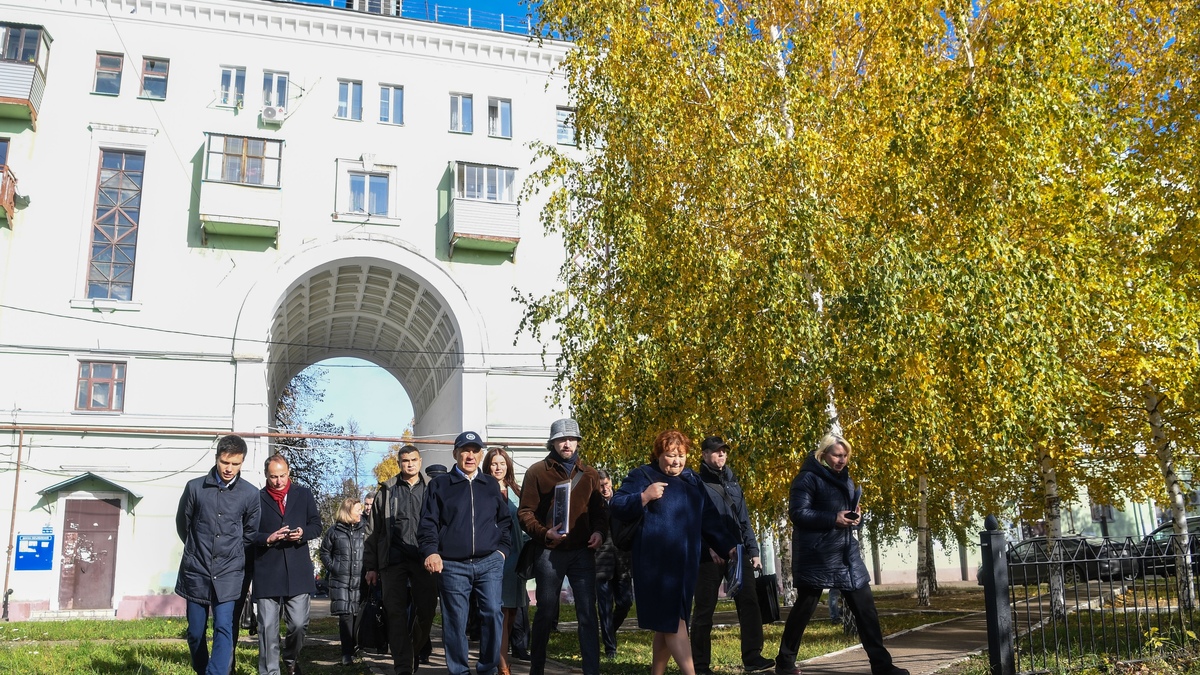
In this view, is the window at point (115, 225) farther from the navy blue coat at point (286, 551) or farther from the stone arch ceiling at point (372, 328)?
the navy blue coat at point (286, 551)

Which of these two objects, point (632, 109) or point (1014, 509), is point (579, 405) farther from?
point (1014, 509)

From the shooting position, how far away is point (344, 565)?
1004 centimetres

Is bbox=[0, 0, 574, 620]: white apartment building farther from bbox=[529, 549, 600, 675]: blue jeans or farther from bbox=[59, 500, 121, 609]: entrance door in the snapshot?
bbox=[529, 549, 600, 675]: blue jeans

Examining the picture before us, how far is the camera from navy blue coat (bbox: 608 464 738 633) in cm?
583

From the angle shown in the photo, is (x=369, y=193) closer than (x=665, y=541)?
No

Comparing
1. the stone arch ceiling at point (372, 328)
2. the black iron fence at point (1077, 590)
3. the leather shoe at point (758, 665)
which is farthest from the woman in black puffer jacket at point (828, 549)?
the stone arch ceiling at point (372, 328)

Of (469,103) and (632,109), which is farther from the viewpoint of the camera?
(469,103)

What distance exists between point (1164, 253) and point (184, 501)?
12034 millimetres

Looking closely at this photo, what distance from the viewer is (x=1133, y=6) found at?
14055 millimetres

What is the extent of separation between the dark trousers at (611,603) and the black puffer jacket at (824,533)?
234 cm

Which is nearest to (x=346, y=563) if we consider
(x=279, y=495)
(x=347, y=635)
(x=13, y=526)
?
(x=347, y=635)

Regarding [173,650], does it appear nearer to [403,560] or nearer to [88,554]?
[403,560]

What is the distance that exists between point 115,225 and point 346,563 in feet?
66.2

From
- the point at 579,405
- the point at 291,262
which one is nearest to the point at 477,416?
the point at 291,262
